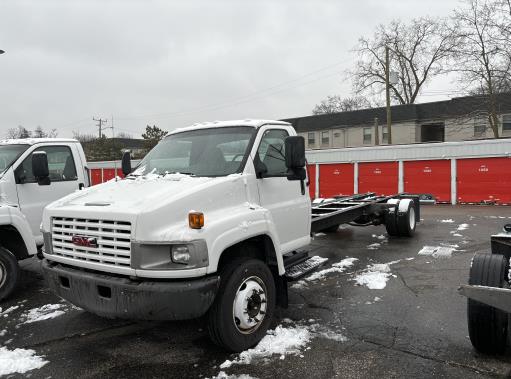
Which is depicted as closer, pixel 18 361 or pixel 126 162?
pixel 18 361

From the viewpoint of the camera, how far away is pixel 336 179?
22.0m

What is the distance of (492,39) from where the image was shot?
28109 mm

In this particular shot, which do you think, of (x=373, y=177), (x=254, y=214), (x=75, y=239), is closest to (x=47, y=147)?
(x=75, y=239)

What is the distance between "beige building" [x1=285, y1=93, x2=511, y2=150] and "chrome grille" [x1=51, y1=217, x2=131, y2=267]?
32.6 metres

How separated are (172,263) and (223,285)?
55 centimetres

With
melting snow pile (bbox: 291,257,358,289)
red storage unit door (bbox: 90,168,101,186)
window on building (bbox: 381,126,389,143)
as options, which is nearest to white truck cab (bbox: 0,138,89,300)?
melting snow pile (bbox: 291,257,358,289)

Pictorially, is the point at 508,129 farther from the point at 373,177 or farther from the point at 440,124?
the point at 373,177

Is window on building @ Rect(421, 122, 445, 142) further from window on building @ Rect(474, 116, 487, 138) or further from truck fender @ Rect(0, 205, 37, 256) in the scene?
truck fender @ Rect(0, 205, 37, 256)

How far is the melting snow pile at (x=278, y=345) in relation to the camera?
3.89 metres

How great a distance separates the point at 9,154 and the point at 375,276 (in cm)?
624

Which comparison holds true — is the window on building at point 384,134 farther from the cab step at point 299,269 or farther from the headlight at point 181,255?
the headlight at point 181,255

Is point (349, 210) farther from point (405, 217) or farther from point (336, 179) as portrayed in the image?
point (336, 179)

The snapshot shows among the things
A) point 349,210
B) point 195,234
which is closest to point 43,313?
point 195,234

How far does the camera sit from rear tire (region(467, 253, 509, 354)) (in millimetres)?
3686
